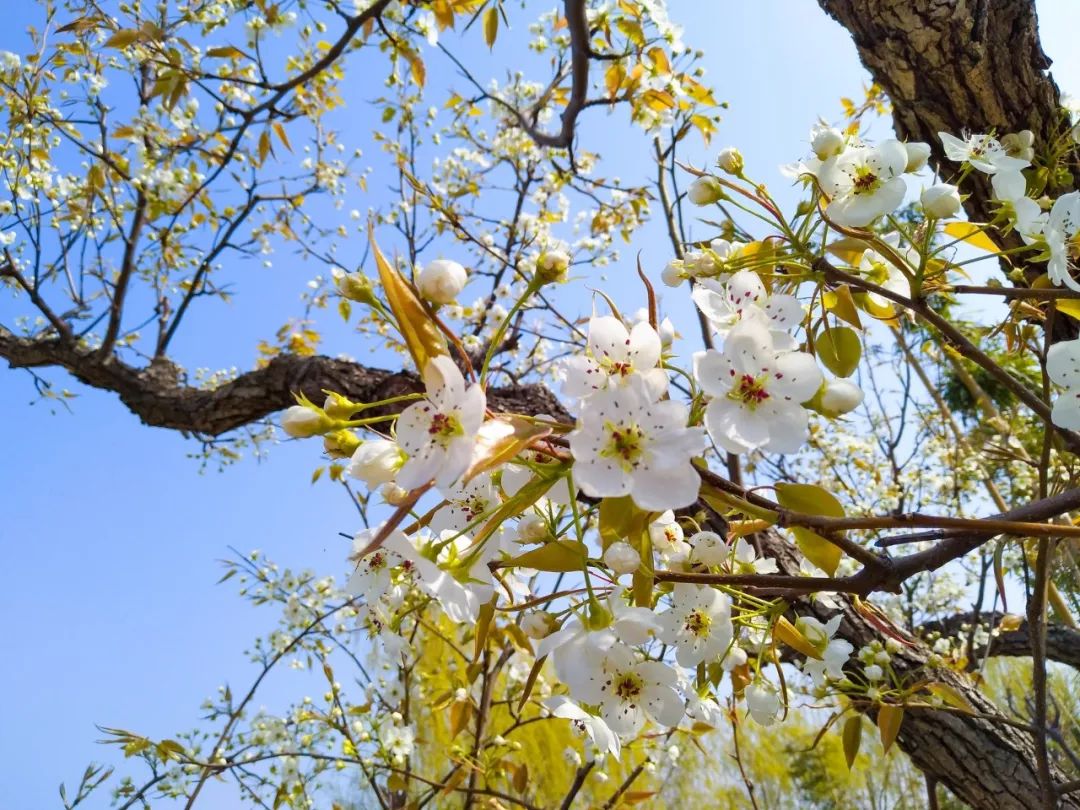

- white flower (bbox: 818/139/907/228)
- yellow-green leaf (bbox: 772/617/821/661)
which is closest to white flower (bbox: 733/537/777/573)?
yellow-green leaf (bbox: 772/617/821/661)

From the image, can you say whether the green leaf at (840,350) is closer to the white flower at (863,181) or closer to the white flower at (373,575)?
the white flower at (863,181)

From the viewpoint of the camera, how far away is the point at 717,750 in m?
3.63

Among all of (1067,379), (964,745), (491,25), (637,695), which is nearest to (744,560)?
(637,695)

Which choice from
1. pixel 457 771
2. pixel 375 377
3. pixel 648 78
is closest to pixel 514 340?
pixel 375 377

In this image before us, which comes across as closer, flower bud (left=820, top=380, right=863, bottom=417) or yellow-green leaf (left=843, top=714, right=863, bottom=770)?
flower bud (left=820, top=380, right=863, bottom=417)

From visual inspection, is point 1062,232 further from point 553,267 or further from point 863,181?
point 553,267

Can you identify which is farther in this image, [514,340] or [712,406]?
[514,340]

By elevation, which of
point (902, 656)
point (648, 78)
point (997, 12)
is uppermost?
point (648, 78)

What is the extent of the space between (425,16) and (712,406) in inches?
69.5

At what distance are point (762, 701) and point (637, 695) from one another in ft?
0.59

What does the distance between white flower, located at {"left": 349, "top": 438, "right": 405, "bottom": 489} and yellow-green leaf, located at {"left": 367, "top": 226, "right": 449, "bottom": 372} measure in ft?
0.17

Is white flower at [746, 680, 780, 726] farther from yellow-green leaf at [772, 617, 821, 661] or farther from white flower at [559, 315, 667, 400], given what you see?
white flower at [559, 315, 667, 400]

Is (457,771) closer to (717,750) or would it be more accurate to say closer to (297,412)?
(297,412)

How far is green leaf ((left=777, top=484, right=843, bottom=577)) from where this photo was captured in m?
0.41
